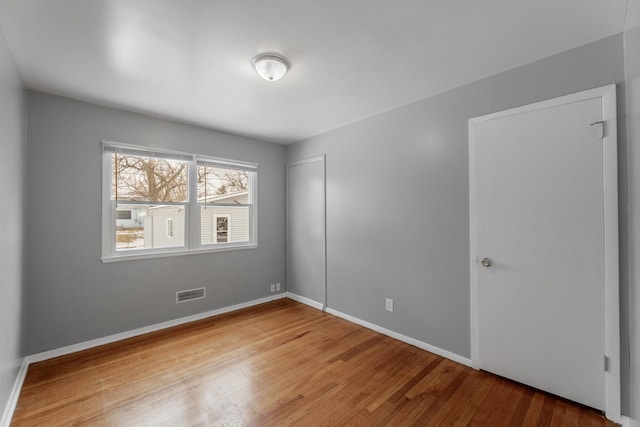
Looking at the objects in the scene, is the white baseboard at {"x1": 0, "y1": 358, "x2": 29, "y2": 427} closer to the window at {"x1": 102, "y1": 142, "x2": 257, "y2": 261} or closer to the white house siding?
the window at {"x1": 102, "y1": 142, "x2": 257, "y2": 261}

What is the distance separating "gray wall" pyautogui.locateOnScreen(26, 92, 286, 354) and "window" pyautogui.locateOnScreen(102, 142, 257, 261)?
0.11 m

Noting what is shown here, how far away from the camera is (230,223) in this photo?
12.9 feet

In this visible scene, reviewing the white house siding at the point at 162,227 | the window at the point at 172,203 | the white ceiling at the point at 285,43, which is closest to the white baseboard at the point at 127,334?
the window at the point at 172,203

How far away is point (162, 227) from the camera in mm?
3330

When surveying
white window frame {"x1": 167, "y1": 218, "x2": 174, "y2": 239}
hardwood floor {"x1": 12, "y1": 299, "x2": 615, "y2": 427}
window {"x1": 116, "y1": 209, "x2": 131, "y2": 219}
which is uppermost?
window {"x1": 116, "y1": 209, "x2": 131, "y2": 219}

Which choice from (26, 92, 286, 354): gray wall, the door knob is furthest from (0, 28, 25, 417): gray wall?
the door knob

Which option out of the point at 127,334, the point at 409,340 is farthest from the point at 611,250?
the point at 127,334

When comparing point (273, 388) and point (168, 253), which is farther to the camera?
point (168, 253)

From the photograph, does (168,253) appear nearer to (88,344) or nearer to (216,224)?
(216,224)

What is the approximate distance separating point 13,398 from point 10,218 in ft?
4.15

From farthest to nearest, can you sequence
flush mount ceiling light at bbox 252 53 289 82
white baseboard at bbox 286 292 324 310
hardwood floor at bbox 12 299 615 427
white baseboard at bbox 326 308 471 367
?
white baseboard at bbox 286 292 324 310
white baseboard at bbox 326 308 471 367
flush mount ceiling light at bbox 252 53 289 82
hardwood floor at bbox 12 299 615 427

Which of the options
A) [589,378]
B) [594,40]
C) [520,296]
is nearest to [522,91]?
[594,40]

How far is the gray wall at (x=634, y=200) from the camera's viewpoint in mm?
1414

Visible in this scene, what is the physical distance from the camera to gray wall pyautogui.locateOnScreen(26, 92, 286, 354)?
100 inches
